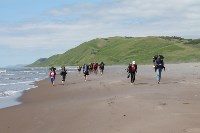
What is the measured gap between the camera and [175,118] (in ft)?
40.7

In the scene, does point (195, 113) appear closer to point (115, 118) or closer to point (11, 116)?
point (115, 118)

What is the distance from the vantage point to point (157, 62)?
30406 mm

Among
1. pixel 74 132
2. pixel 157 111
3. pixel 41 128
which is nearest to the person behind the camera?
pixel 74 132

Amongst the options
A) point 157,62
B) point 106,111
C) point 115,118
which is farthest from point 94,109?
point 157,62

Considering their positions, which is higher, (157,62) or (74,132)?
(157,62)

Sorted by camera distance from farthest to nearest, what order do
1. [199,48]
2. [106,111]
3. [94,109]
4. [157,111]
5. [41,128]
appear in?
[199,48] → [94,109] → [106,111] → [157,111] → [41,128]

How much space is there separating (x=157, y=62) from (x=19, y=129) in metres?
18.7

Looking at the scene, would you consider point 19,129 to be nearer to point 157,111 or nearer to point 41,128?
point 41,128

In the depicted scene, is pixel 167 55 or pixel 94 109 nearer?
pixel 94 109

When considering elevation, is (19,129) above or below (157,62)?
below

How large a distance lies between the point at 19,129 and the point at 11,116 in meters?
3.73

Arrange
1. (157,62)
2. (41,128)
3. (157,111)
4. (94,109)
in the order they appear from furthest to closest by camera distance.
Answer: (157,62), (94,109), (157,111), (41,128)

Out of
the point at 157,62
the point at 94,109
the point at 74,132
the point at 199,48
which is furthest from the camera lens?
the point at 199,48

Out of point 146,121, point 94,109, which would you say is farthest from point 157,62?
point 146,121
